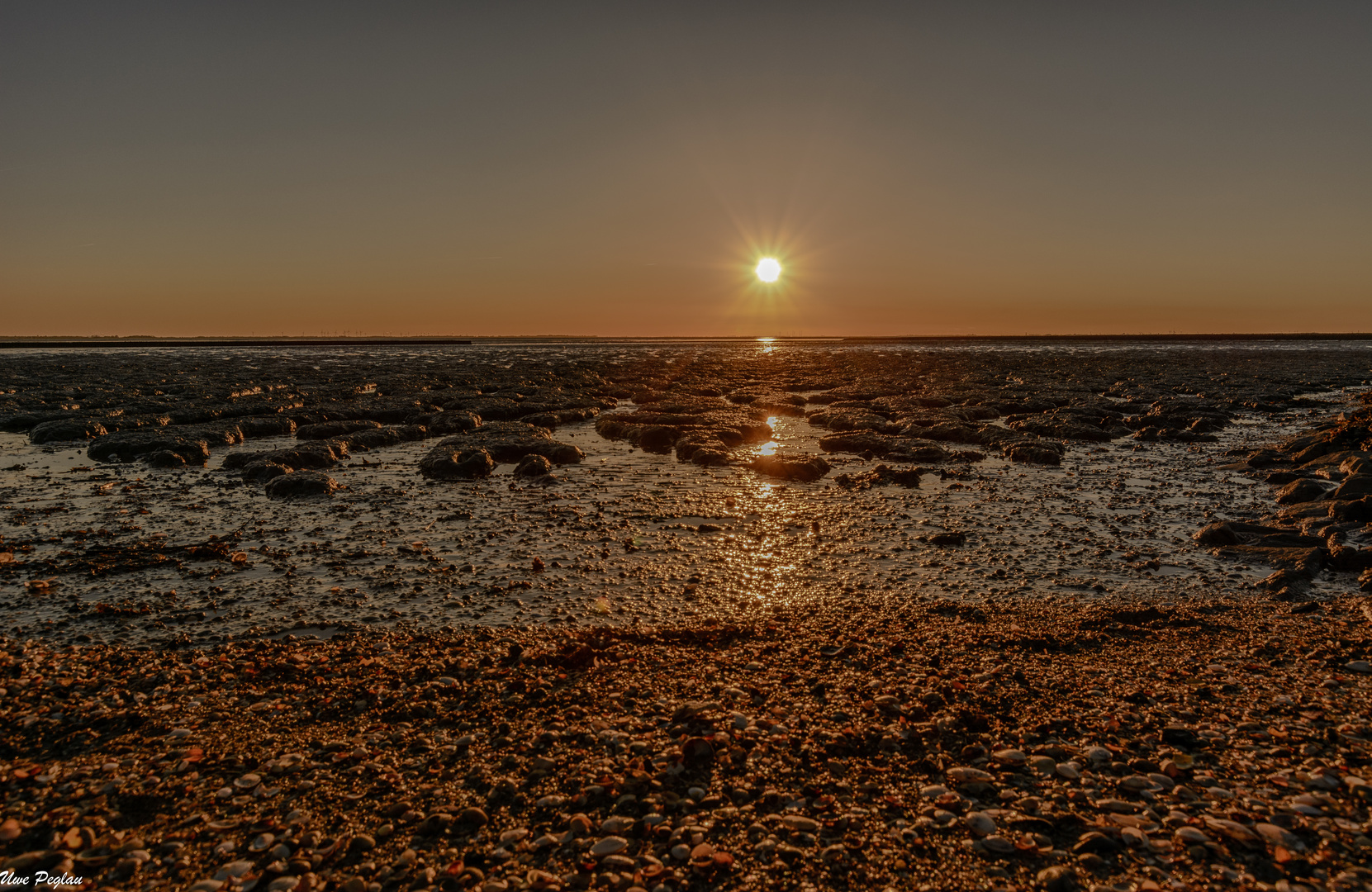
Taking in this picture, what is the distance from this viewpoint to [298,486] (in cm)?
1180

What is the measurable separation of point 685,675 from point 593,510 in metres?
5.59

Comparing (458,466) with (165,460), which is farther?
(165,460)

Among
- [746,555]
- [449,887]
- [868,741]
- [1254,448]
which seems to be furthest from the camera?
[1254,448]

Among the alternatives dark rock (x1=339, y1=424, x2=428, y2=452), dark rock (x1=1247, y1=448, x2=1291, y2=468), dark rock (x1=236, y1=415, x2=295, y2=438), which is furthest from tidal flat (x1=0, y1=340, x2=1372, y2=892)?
dark rock (x1=236, y1=415, x2=295, y2=438)

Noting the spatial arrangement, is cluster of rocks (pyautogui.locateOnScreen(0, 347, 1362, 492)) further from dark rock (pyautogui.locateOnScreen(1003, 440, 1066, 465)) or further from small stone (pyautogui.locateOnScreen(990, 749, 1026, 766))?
small stone (pyautogui.locateOnScreen(990, 749, 1026, 766))

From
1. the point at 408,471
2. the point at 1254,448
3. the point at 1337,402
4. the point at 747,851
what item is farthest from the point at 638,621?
the point at 1337,402

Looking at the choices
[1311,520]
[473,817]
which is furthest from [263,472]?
[1311,520]

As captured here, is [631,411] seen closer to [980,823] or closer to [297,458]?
[297,458]

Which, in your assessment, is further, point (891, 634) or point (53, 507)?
point (53, 507)

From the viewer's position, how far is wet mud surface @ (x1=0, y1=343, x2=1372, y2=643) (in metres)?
7.27

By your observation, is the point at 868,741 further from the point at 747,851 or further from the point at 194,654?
the point at 194,654

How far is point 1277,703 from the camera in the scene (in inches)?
195

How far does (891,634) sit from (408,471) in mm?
11090

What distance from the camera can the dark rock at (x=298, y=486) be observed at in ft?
38.3
